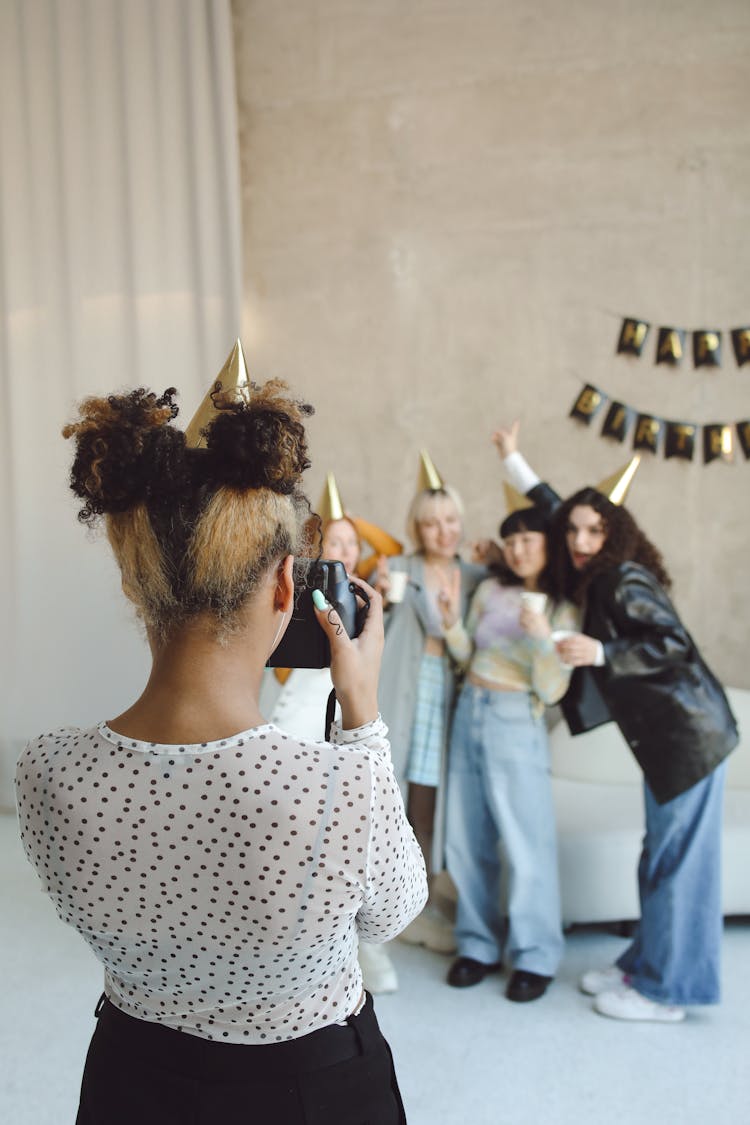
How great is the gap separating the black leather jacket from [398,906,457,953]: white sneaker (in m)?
0.86

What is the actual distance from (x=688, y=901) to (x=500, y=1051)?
57 cm

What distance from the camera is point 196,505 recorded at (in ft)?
2.79

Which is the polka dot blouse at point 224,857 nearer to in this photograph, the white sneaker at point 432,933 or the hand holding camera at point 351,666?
the hand holding camera at point 351,666

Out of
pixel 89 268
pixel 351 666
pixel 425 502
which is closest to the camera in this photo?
pixel 351 666

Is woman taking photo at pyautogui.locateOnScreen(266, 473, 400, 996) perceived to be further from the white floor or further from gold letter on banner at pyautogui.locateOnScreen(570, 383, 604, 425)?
gold letter on banner at pyautogui.locateOnScreen(570, 383, 604, 425)

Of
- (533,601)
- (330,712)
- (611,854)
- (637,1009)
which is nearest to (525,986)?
(637,1009)

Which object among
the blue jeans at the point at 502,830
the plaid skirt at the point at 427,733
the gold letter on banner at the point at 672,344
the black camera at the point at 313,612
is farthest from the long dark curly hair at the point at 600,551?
the black camera at the point at 313,612

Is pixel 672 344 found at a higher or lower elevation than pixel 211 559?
higher

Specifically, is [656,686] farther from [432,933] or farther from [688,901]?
[432,933]

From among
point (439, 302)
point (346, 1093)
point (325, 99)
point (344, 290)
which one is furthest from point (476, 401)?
point (346, 1093)

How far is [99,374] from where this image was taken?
15.2ft

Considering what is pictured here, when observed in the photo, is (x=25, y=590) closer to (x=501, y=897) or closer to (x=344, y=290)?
(x=344, y=290)

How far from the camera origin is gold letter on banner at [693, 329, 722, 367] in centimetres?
400

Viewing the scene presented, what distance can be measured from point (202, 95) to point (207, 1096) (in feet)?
14.5
